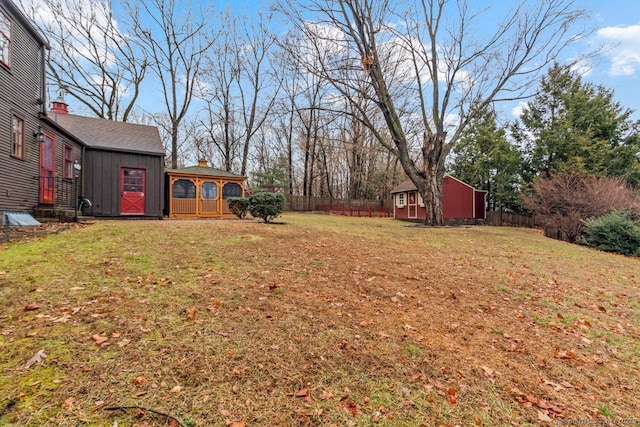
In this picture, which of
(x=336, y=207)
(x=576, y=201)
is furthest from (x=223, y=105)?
(x=576, y=201)

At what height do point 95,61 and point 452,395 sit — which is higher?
point 95,61

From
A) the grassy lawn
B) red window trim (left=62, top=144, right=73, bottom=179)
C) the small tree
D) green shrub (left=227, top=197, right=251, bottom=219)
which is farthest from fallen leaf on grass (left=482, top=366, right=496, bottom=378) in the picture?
the small tree

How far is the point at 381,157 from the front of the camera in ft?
104

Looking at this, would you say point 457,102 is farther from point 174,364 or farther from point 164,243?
point 174,364

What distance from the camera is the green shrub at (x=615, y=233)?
36.9 ft

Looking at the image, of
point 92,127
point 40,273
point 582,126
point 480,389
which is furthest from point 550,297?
point 582,126

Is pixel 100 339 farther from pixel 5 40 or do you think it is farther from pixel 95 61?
pixel 95 61

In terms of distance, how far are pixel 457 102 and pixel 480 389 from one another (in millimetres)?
14496

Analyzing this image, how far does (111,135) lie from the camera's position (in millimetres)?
14133

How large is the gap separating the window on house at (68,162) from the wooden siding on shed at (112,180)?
4.20 feet

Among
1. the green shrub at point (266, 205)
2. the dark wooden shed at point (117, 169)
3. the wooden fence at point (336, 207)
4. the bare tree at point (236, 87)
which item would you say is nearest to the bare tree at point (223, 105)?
the bare tree at point (236, 87)

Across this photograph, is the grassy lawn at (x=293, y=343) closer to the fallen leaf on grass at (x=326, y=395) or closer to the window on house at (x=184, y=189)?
the fallen leaf on grass at (x=326, y=395)

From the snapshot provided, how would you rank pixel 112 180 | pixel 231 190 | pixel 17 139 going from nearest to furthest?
pixel 17 139, pixel 112 180, pixel 231 190

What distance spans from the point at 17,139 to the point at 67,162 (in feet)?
9.53
